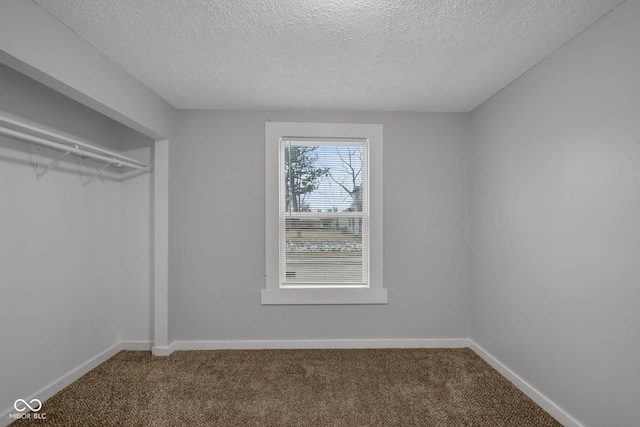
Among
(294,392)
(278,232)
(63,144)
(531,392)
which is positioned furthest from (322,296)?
(63,144)

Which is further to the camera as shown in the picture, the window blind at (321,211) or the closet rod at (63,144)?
the window blind at (321,211)

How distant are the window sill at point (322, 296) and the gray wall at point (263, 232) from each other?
0.08m

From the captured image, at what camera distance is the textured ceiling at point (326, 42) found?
153cm

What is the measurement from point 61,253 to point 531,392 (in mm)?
3646

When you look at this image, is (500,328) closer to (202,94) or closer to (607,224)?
(607,224)

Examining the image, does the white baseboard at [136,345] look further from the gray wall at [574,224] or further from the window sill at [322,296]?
the gray wall at [574,224]

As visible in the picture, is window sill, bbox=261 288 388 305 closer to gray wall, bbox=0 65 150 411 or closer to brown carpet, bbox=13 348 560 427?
brown carpet, bbox=13 348 560 427

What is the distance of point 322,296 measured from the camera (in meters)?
2.95

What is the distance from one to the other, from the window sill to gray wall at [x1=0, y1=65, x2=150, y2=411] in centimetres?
126

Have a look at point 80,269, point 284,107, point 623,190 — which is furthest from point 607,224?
point 80,269

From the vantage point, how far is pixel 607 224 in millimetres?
1598

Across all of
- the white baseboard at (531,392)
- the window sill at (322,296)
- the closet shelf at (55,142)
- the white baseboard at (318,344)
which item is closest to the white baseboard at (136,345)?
the white baseboard at (318,344)

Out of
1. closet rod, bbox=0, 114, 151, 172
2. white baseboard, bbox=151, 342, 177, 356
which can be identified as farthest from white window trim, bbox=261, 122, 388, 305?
closet rod, bbox=0, 114, 151, 172

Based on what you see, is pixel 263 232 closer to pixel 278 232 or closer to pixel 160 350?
pixel 278 232
